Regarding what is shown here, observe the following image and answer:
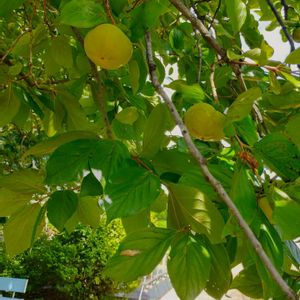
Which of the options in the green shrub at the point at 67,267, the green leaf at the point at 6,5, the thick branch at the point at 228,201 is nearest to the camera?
the thick branch at the point at 228,201

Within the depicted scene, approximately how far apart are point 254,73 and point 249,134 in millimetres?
442

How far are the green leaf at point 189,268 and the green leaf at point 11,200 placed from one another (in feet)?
1.20

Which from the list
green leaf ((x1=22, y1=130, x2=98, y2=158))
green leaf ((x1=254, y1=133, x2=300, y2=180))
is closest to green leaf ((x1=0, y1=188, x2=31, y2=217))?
green leaf ((x1=22, y1=130, x2=98, y2=158))

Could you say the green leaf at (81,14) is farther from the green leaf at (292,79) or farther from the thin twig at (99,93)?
the green leaf at (292,79)

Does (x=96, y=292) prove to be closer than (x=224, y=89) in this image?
No

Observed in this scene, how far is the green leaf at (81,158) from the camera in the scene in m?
0.61

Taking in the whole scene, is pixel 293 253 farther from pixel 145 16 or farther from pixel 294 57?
pixel 145 16

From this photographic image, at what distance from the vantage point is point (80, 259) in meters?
4.56

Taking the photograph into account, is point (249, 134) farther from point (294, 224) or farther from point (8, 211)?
point (8, 211)

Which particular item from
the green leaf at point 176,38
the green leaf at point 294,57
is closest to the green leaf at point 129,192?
the green leaf at point 294,57

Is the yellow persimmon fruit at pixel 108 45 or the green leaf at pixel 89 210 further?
the green leaf at pixel 89 210

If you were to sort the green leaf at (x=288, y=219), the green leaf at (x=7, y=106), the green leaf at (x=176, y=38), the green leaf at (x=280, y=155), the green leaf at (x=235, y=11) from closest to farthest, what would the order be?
the green leaf at (x=288, y=219)
the green leaf at (x=280, y=155)
the green leaf at (x=235, y=11)
the green leaf at (x=7, y=106)
the green leaf at (x=176, y=38)

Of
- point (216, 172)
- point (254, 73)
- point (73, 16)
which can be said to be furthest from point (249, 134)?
point (254, 73)

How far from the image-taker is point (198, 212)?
58 centimetres
